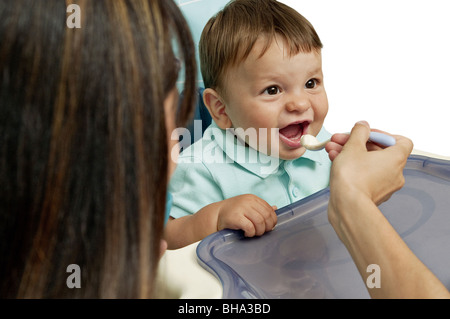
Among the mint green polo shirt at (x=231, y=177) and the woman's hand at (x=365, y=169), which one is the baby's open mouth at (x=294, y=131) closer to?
the mint green polo shirt at (x=231, y=177)

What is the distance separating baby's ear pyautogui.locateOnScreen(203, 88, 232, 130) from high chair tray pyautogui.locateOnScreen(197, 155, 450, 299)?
29cm

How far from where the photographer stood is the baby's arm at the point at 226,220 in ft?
2.15

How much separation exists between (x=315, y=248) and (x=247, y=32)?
1.40 ft

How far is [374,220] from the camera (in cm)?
44

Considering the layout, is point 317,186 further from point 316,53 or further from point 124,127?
point 124,127

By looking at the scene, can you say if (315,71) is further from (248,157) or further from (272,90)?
(248,157)

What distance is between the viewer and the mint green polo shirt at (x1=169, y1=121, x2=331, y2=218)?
0.88 m

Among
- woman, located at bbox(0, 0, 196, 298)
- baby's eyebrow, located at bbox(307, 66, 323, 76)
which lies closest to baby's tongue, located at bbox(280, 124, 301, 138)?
baby's eyebrow, located at bbox(307, 66, 323, 76)

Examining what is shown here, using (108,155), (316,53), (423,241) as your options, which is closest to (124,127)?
(108,155)

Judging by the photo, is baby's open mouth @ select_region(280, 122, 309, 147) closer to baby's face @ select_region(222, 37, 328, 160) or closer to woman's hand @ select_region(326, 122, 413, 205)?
baby's face @ select_region(222, 37, 328, 160)

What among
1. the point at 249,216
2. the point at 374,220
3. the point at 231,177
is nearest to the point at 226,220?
Result: the point at 249,216

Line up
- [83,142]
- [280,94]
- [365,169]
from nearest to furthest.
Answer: [83,142], [365,169], [280,94]

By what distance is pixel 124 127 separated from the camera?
0.35 meters

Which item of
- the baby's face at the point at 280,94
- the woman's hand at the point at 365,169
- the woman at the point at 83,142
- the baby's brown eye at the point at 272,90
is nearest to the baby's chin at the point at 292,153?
the baby's face at the point at 280,94
